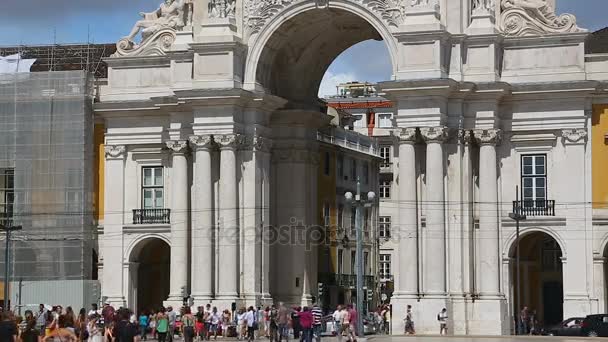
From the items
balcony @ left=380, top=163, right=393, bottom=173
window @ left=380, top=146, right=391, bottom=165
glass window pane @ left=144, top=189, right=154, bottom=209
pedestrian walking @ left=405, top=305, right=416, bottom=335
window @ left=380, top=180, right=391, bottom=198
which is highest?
window @ left=380, top=146, right=391, bottom=165

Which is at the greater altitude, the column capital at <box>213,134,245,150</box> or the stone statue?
the stone statue

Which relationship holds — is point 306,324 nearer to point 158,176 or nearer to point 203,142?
point 203,142

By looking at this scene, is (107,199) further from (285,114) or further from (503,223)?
(503,223)

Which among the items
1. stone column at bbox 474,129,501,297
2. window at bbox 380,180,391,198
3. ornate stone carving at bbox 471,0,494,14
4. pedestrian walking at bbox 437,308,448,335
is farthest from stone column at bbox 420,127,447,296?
window at bbox 380,180,391,198

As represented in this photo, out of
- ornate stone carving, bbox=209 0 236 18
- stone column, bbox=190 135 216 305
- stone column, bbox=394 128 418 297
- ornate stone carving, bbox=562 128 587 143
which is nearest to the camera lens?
stone column, bbox=394 128 418 297

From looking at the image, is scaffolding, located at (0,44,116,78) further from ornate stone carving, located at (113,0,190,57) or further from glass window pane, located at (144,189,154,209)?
glass window pane, located at (144,189,154,209)

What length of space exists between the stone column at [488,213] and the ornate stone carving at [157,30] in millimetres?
14677

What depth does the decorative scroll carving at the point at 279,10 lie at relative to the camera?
2554 inches

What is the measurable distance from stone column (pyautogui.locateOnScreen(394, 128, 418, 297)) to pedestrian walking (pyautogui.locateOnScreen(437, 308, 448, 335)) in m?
1.55

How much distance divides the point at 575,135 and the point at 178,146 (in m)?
16.9

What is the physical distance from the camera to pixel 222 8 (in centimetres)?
6712

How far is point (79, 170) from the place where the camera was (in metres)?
69.3

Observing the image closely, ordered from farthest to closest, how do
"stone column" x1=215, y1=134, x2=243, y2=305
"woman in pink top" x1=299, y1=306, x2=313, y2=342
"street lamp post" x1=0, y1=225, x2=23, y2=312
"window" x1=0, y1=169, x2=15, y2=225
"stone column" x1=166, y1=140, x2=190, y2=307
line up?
"window" x1=0, y1=169, x2=15, y2=225
"stone column" x1=166, y1=140, x2=190, y2=307
"stone column" x1=215, y1=134, x2=243, y2=305
"street lamp post" x1=0, y1=225, x2=23, y2=312
"woman in pink top" x1=299, y1=306, x2=313, y2=342

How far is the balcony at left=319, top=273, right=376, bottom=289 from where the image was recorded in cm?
8075
